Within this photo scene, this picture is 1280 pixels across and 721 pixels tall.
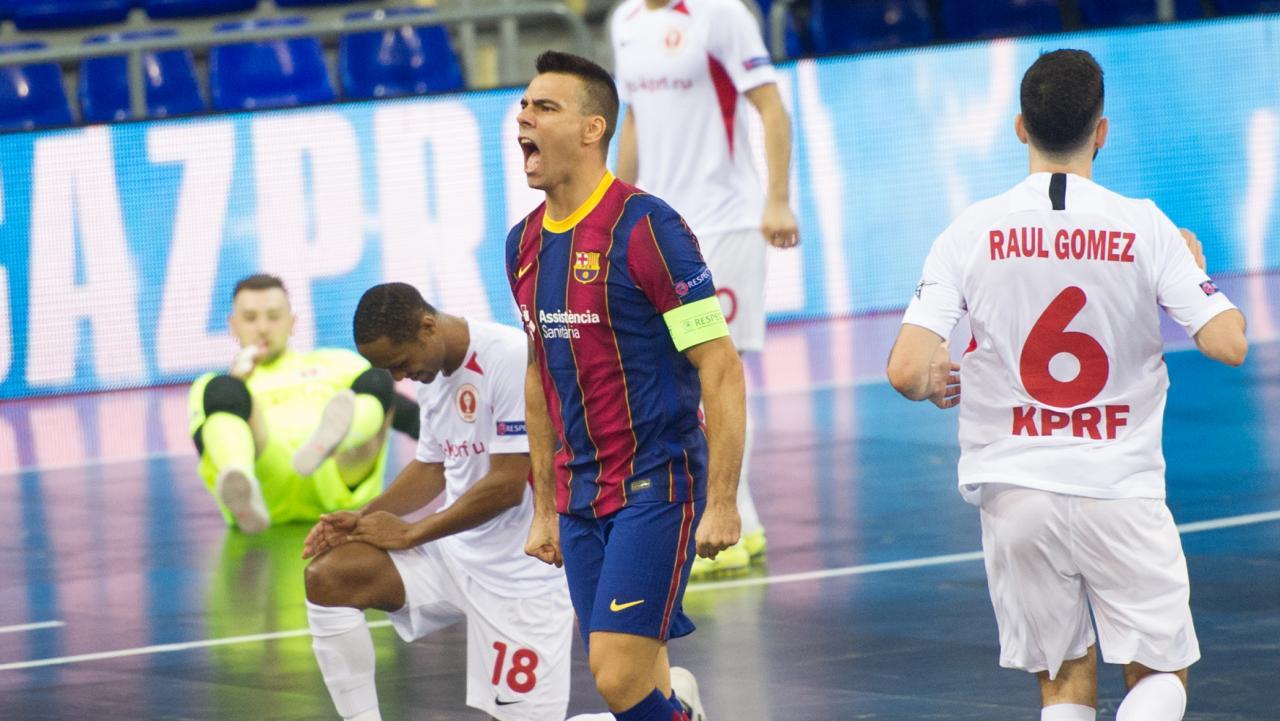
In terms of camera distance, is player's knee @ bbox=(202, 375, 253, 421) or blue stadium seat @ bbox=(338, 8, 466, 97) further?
blue stadium seat @ bbox=(338, 8, 466, 97)

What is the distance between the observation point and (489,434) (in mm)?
6000

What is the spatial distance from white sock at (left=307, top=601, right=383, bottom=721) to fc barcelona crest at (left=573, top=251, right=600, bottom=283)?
5.09 ft

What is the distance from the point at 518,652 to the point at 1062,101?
244 centimetres

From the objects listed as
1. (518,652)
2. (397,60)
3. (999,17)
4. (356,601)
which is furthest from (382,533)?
(999,17)

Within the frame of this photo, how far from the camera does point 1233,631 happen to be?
21.9 feet

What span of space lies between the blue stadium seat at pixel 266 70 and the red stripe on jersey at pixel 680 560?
1185 centimetres

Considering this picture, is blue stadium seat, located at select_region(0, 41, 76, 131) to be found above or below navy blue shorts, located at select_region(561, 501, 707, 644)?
above

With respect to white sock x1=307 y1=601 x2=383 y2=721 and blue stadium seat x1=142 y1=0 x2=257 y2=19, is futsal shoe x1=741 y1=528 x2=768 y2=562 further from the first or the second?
blue stadium seat x1=142 y1=0 x2=257 y2=19

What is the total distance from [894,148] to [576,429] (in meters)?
10.4

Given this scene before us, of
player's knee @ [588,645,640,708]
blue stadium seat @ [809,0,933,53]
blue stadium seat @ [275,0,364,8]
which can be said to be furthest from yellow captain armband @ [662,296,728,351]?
blue stadium seat @ [275,0,364,8]

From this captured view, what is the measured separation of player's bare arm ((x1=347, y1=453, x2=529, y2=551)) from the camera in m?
5.86

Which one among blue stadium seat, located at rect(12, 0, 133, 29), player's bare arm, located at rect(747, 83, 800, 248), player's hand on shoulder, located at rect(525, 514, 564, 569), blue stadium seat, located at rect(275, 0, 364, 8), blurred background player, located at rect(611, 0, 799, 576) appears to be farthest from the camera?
blue stadium seat, located at rect(275, 0, 364, 8)

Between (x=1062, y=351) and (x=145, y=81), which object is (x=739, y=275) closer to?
(x=1062, y=351)

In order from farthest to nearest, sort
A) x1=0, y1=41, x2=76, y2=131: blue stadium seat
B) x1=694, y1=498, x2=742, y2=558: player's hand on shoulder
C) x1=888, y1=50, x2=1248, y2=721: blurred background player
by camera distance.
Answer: x1=0, y1=41, x2=76, y2=131: blue stadium seat
x1=694, y1=498, x2=742, y2=558: player's hand on shoulder
x1=888, y1=50, x2=1248, y2=721: blurred background player
